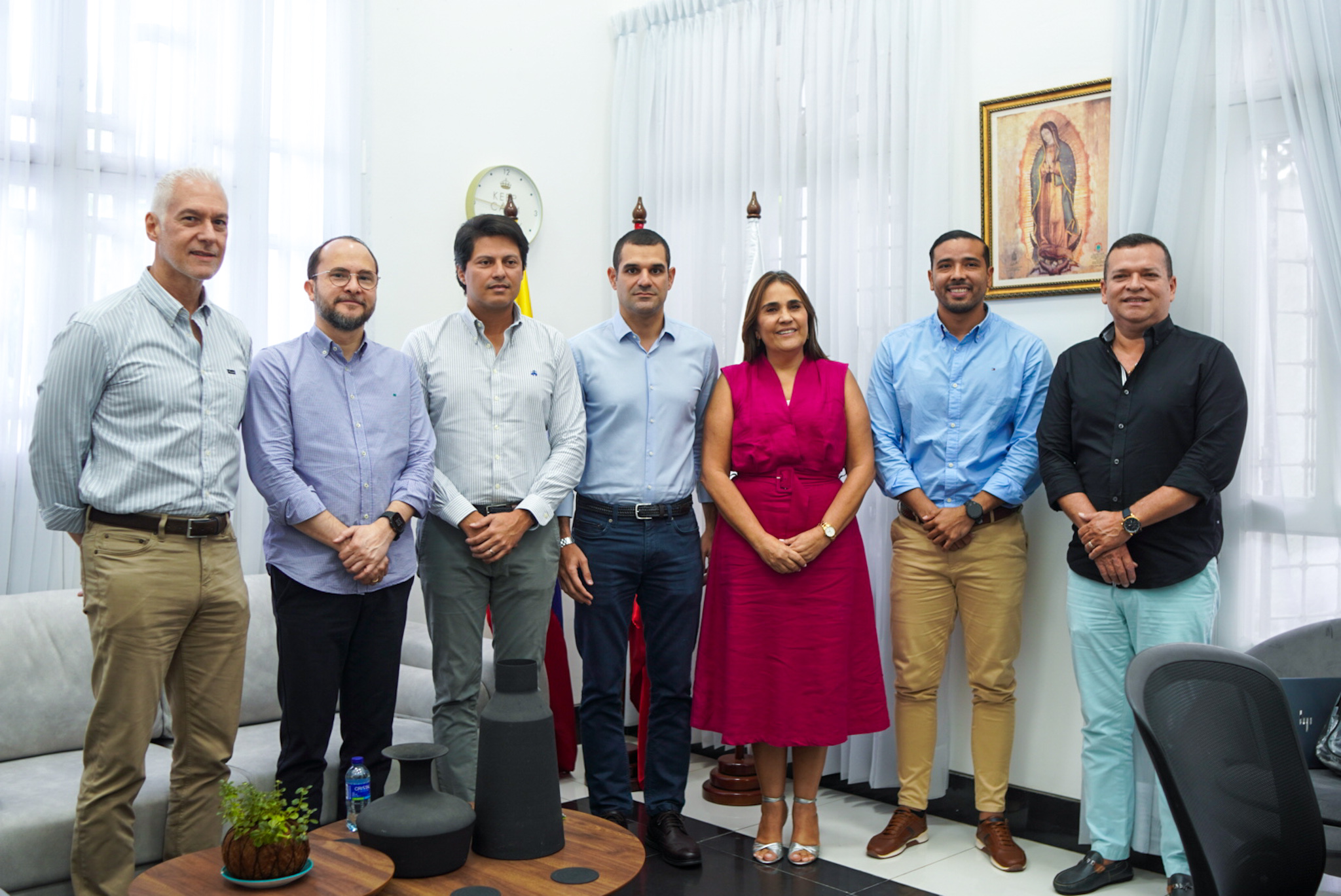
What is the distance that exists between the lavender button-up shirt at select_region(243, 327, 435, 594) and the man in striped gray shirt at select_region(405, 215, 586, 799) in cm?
13

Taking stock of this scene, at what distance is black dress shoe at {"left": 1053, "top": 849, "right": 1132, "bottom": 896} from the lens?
308 centimetres

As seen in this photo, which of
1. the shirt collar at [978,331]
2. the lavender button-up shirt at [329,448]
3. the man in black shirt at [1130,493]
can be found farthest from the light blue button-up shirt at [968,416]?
the lavender button-up shirt at [329,448]

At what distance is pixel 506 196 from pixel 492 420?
1.82 m

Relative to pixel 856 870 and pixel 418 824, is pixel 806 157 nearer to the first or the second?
pixel 856 870

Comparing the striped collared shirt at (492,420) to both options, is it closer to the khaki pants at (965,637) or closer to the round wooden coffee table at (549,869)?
the round wooden coffee table at (549,869)

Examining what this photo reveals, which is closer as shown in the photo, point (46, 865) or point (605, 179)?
point (46, 865)

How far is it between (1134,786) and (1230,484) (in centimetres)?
92

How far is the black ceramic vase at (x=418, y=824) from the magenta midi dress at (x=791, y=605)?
4.12 feet

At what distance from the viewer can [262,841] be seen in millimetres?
1907

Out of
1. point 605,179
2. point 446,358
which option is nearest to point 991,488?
point 446,358

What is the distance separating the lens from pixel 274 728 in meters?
3.38

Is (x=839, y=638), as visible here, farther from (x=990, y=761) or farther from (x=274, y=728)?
(x=274, y=728)

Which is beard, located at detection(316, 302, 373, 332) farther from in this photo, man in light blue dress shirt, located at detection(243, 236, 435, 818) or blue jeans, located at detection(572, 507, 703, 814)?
blue jeans, located at detection(572, 507, 703, 814)

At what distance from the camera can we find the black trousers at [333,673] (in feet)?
9.00
